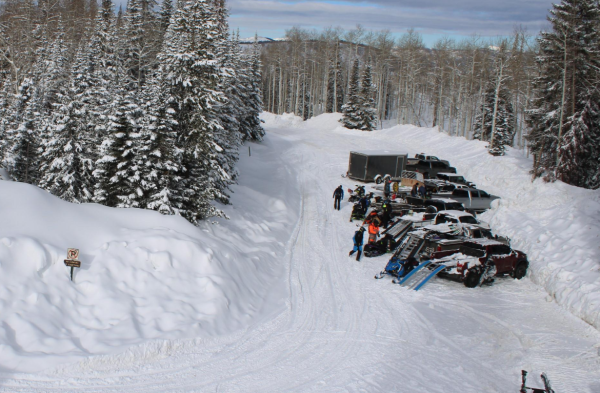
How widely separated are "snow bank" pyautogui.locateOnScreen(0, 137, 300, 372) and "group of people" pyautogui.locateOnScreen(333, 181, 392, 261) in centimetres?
354

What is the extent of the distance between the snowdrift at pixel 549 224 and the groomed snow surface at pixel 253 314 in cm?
9

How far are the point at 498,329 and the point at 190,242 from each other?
28.7ft

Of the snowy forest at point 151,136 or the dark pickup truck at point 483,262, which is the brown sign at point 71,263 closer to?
the snowy forest at point 151,136

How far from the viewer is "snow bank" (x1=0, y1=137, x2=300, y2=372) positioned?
340 inches

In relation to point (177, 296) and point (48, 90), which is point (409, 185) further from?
point (48, 90)

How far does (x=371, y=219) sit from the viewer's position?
62.1 ft

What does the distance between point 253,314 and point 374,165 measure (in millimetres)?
22810

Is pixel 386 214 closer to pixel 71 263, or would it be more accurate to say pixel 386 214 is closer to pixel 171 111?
pixel 171 111

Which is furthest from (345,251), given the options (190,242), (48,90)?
(48,90)

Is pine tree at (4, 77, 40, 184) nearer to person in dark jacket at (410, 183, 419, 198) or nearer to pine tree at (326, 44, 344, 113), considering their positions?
person in dark jacket at (410, 183, 419, 198)

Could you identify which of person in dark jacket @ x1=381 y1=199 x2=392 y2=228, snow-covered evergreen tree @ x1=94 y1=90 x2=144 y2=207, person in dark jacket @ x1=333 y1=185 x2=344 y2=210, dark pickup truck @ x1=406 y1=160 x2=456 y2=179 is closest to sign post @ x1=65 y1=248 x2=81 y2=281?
snow-covered evergreen tree @ x1=94 y1=90 x2=144 y2=207

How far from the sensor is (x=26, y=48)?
3616cm

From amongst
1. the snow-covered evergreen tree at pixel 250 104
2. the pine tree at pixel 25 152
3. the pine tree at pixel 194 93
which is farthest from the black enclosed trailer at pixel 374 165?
the pine tree at pixel 25 152

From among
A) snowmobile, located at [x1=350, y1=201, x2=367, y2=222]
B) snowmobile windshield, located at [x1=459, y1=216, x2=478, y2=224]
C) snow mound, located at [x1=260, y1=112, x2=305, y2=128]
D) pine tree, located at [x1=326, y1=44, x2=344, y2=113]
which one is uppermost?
pine tree, located at [x1=326, y1=44, x2=344, y2=113]
